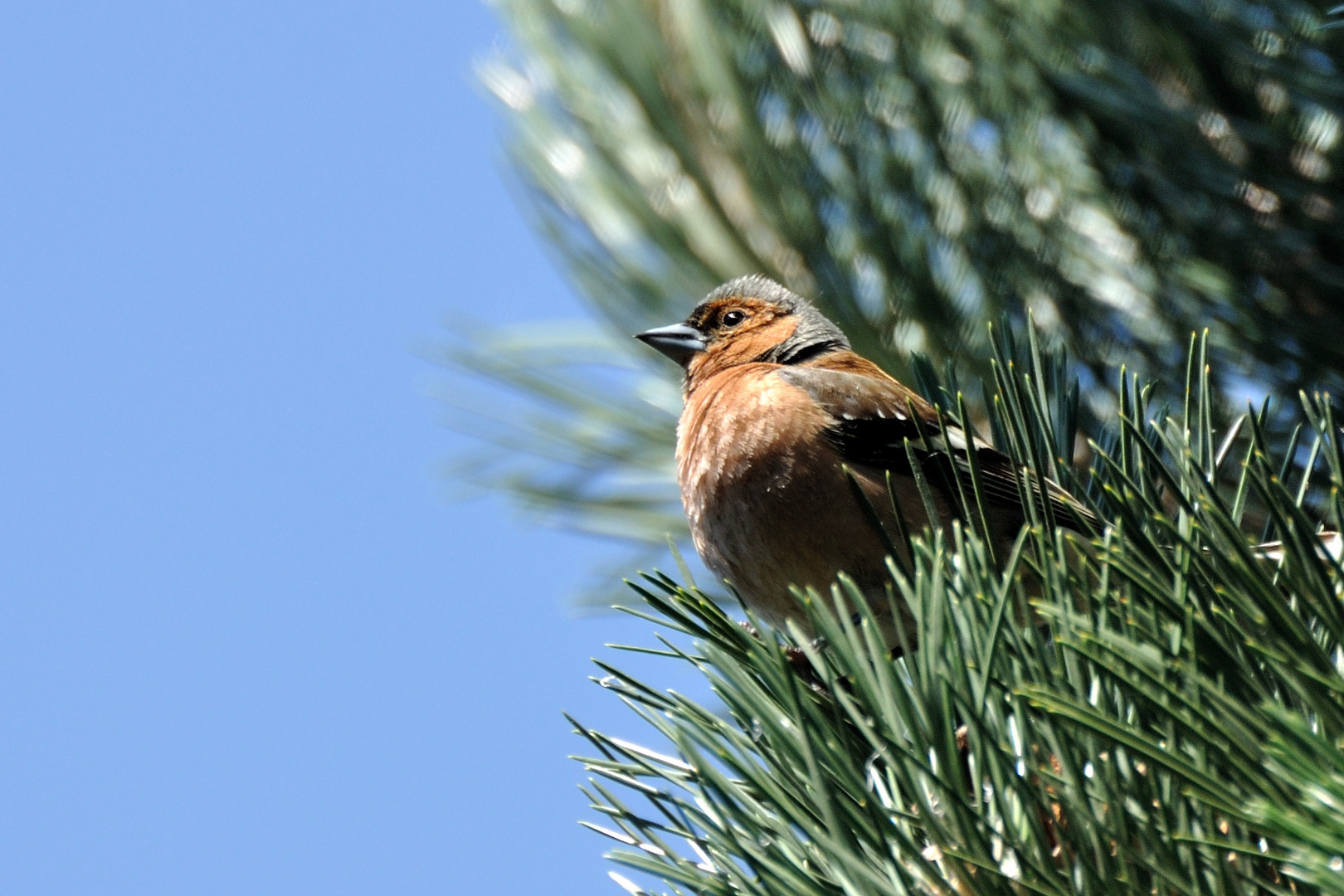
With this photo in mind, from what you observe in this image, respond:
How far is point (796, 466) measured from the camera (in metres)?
2.96

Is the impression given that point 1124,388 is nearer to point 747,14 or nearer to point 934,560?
point 934,560

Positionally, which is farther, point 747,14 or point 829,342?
point 829,342

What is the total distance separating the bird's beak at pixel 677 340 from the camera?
10.2 feet

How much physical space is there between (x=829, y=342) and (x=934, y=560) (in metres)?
2.21

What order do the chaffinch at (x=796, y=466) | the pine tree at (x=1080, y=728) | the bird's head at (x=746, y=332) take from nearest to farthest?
1. the pine tree at (x=1080, y=728)
2. the chaffinch at (x=796, y=466)
3. the bird's head at (x=746, y=332)

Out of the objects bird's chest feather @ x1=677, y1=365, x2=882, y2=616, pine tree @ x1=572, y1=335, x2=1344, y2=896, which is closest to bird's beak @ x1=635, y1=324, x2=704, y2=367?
bird's chest feather @ x1=677, y1=365, x2=882, y2=616

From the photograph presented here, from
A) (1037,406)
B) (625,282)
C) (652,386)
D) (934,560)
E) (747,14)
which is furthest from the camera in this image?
(652,386)

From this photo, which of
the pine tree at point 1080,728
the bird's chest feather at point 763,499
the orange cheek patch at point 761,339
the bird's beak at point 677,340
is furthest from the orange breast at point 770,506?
the pine tree at point 1080,728

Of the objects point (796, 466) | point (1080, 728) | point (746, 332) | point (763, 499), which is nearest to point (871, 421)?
point (796, 466)

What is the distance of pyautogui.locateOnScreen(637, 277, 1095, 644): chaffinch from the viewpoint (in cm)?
281

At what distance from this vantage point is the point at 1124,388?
1586 millimetres

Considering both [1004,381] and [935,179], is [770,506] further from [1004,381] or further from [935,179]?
[1004,381]

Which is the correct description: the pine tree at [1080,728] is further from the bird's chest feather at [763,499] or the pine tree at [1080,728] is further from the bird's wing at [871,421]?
the bird's wing at [871,421]

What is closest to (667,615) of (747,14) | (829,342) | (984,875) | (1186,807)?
(984,875)
